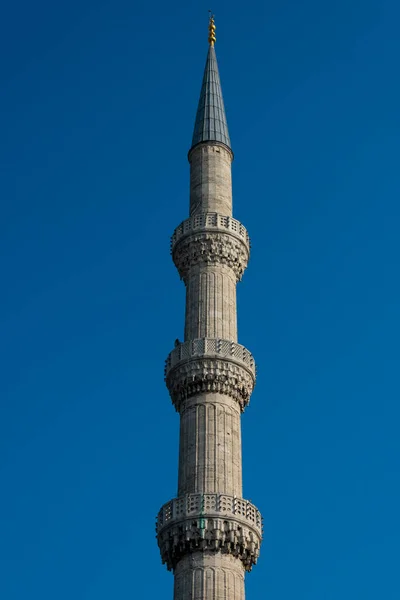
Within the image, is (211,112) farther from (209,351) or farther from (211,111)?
(209,351)

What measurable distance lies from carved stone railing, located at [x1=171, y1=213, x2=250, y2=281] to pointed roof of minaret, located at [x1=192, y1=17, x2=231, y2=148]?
515cm

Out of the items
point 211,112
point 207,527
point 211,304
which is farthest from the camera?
point 211,112

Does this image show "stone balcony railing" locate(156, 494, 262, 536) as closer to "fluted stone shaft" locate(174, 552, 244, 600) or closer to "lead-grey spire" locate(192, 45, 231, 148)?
"fluted stone shaft" locate(174, 552, 244, 600)

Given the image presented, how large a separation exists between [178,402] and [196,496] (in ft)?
17.0

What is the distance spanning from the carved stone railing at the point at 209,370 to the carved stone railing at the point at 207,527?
4.91 meters

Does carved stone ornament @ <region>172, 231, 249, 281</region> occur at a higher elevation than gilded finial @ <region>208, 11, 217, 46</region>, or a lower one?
lower

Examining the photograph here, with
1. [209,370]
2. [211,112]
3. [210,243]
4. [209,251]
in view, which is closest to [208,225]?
[210,243]

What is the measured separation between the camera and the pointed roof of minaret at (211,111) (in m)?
52.8

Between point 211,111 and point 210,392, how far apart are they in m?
15.7

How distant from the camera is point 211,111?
5403 centimetres

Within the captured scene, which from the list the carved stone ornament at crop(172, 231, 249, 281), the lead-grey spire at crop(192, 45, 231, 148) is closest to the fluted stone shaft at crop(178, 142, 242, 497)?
the carved stone ornament at crop(172, 231, 249, 281)

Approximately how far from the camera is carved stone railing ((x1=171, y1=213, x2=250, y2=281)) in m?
48.2

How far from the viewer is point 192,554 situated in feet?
135


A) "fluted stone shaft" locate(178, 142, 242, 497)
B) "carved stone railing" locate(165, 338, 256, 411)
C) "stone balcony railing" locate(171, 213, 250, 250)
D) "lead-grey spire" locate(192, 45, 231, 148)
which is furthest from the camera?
"lead-grey spire" locate(192, 45, 231, 148)
